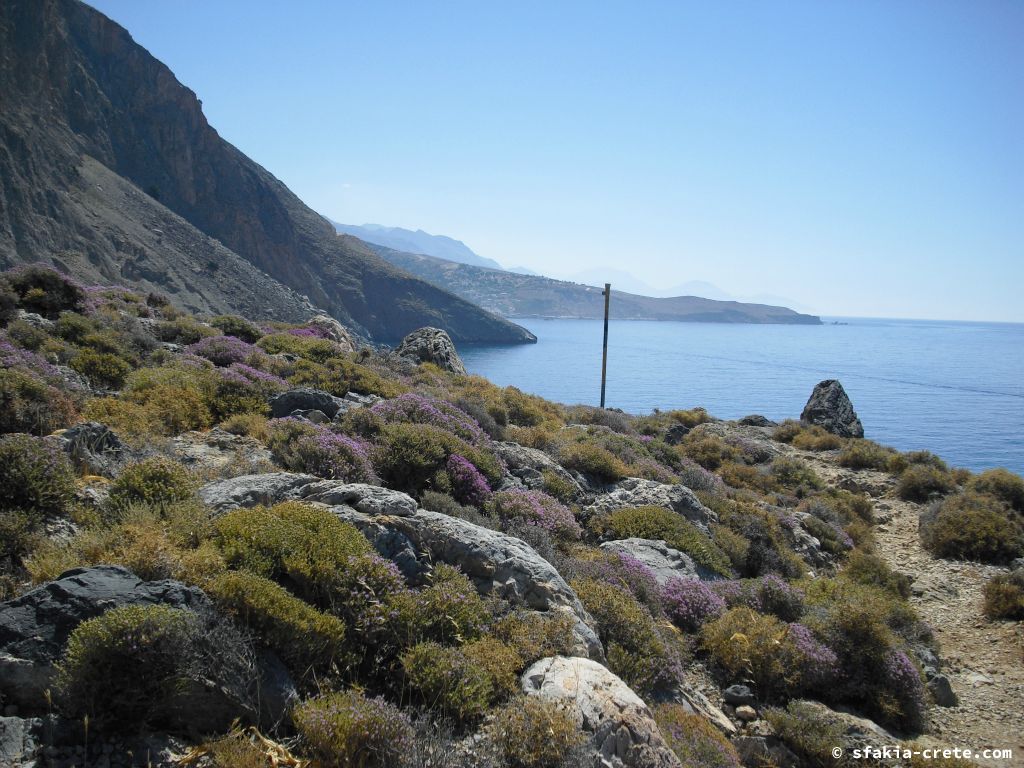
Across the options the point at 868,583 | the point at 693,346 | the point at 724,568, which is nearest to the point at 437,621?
the point at 724,568

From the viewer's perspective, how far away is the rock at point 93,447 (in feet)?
22.2

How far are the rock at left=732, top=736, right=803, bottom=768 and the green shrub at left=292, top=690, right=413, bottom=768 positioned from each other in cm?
389

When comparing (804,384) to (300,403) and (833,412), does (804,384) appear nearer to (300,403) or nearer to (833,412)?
(833,412)

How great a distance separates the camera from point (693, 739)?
5387 millimetres

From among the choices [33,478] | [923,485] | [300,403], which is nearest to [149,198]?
[300,403]

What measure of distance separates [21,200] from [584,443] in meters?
65.7

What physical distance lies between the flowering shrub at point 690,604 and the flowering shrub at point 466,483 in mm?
3238

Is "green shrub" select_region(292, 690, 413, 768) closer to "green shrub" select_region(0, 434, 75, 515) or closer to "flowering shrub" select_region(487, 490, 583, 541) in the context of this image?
"green shrub" select_region(0, 434, 75, 515)

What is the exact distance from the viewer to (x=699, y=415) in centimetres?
3012

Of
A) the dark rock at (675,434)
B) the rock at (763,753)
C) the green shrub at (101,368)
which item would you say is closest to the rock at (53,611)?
the rock at (763,753)

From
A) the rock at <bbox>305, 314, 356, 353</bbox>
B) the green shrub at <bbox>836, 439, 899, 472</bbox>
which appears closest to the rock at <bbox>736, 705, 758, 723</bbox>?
the rock at <bbox>305, 314, 356, 353</bbox>

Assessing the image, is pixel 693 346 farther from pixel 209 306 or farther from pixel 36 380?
pixel 36 380

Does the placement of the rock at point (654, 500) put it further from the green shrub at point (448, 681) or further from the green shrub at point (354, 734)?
the green shrub at point (354, 734)

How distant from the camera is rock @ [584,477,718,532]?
38.4ft
